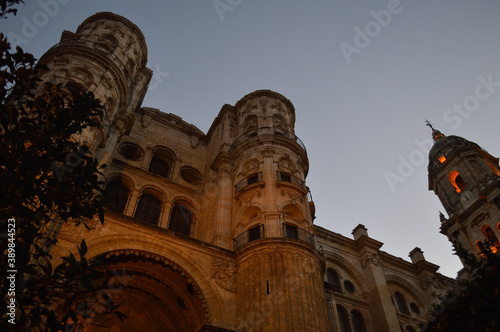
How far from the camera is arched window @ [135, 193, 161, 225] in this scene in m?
19.7

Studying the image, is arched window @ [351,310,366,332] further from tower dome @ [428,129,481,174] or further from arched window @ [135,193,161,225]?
tower dome @ [428,129,481,174]

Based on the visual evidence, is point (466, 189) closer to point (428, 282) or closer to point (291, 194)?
point (428, 282)

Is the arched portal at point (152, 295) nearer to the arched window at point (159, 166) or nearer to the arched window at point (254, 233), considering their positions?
the arched window at point (254, 233)

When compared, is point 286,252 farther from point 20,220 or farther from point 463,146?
point 463,146

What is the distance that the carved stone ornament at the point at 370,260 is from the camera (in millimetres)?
22691

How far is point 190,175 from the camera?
2462 centimetres

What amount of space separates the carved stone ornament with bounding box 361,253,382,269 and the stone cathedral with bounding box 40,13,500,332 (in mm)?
81

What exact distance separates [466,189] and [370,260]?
17.4 m

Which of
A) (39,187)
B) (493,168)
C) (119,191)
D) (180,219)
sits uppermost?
(493,168)

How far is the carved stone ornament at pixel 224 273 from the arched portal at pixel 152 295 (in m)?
1.04

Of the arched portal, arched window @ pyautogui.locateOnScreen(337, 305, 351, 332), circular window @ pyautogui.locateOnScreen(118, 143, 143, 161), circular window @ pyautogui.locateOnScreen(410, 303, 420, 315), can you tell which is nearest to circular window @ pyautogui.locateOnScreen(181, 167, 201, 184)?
circular window @ pyautogui.locateOnScreen(118, 143, 143, 161)

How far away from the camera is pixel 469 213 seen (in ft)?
108

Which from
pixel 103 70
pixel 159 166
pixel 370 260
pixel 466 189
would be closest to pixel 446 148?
pixel 466 189

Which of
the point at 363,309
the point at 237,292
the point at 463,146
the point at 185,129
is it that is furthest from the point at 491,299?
the point at 463,146
